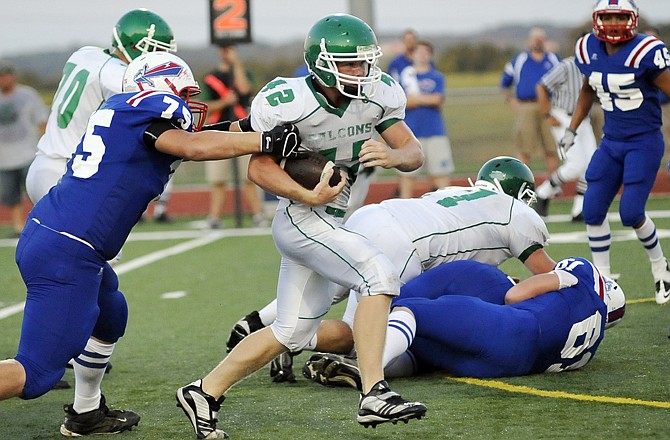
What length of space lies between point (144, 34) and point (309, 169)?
1.97 meters

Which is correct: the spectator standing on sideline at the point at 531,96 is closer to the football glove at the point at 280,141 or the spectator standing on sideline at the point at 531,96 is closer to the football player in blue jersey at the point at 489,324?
the football player in blue jersey at the point at 489,324

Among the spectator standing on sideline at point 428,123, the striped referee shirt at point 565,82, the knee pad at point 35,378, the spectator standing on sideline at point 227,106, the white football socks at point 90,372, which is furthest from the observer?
the spectator standing on sideline at point 227,106

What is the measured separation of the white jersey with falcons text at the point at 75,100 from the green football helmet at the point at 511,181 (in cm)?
198

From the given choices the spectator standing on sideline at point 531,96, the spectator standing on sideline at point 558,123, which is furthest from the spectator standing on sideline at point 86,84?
the spectator standing on sideline at point 531,96

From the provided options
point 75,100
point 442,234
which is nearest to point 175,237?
point 75,100

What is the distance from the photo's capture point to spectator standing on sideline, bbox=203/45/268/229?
40.4ft

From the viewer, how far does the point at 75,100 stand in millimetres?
5984

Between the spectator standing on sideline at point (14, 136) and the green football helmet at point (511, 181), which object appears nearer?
the green football helmet at point (511, 181)

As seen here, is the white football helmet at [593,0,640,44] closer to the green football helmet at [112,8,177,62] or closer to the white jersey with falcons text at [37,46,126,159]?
the green football helmet at [112,8,177,62]

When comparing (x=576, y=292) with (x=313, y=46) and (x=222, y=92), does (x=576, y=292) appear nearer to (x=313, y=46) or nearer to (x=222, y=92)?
(x=313, y=46)

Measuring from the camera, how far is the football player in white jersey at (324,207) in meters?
4.21

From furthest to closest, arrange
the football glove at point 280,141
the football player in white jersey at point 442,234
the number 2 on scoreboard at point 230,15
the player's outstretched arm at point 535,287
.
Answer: the number 2 on scoreboard at point 230,15
the football player in white jersey at point 442,234
the player's outstretched arm at point 535,287
the football glove at point 280,141

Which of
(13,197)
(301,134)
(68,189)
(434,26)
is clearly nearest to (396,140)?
(301,134)

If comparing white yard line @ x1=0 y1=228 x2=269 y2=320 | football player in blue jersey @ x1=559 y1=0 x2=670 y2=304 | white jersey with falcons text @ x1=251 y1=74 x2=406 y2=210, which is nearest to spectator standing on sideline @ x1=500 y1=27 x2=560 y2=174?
white yard line @ x1=0 y1=228 x2=269 y2=320
